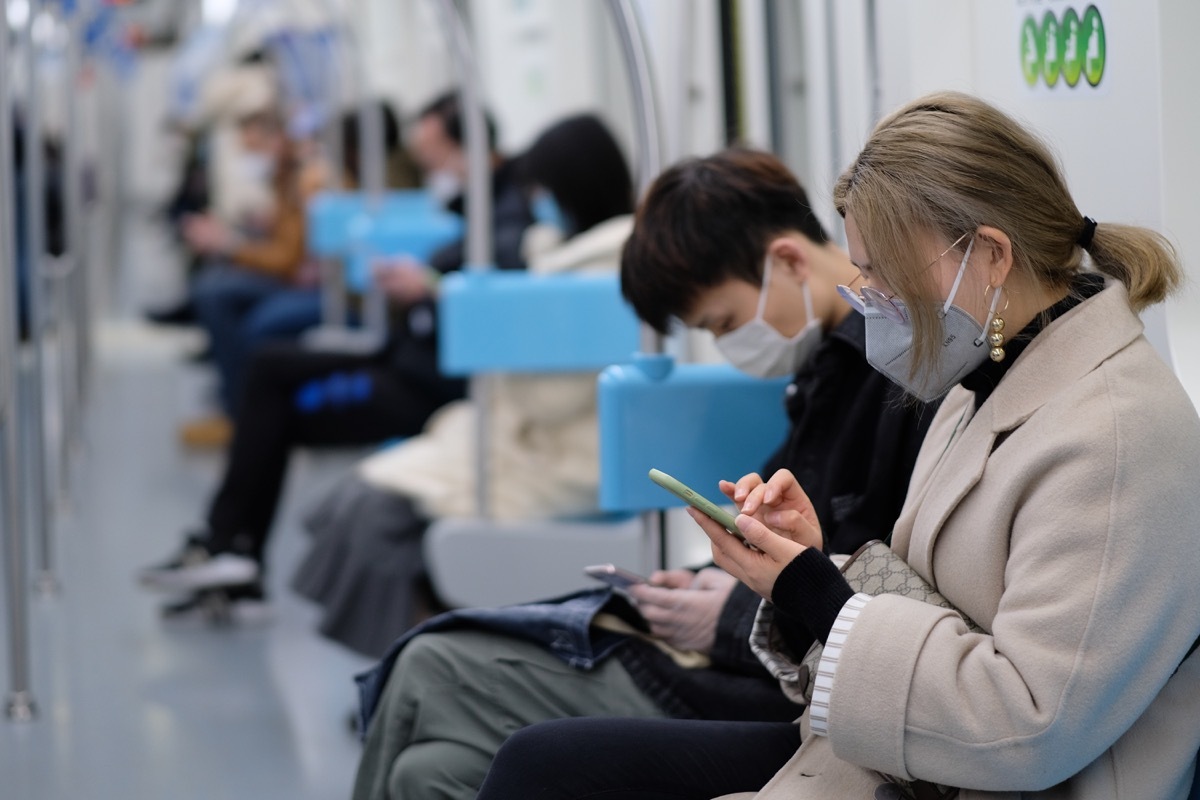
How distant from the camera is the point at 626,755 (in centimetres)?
181

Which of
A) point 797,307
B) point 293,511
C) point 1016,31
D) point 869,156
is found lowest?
point 293,511

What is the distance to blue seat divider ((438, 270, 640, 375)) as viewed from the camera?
11.0 ft

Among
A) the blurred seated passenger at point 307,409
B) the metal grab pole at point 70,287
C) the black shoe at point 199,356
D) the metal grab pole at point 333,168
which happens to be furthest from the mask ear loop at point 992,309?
the black shoe at point 199,356

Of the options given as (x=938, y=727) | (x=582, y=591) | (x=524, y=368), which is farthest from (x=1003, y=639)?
(x=524, y=368)

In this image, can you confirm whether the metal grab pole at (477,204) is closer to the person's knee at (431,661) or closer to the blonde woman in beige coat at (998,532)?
the person's knee at (431,661)

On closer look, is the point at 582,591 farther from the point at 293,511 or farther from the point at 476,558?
the point at 293,511

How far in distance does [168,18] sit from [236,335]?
886 cm

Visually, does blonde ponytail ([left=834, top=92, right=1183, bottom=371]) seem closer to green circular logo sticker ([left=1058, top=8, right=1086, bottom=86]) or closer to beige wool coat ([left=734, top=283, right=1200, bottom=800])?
beige wool coat ([left=734, top=283, right=1200, bottom=800])

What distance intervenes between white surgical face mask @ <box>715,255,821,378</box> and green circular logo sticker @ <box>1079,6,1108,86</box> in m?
0.48

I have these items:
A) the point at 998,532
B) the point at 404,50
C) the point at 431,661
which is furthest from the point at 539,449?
the point at 404,50

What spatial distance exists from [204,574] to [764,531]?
3.06 meters

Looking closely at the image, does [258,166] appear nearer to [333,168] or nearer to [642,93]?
[333,168]

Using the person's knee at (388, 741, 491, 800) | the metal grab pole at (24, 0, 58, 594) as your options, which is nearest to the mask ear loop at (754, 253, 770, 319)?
the person's knee at (388, 741, 491, 800)

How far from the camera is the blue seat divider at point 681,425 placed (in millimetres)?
2512
